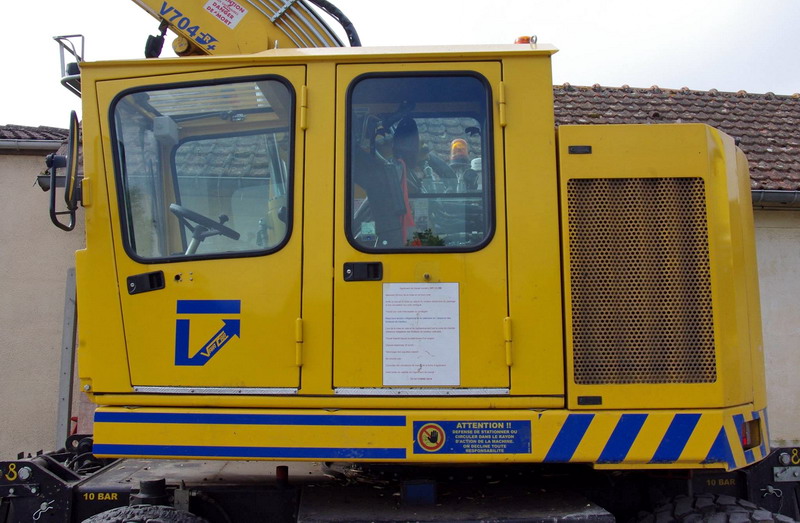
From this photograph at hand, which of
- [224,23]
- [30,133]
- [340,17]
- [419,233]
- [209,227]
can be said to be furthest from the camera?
[30,133]

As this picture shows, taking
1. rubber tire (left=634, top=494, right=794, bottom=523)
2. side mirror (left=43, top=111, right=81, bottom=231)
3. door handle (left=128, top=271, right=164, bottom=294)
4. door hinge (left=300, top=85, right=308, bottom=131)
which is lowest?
rubber tire (left=634, top=494, right=794, bottom=523)

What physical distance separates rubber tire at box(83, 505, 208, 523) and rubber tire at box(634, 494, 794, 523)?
2.16 meters

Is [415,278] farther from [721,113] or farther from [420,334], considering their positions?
[721,113]

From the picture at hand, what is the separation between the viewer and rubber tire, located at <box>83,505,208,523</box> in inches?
120

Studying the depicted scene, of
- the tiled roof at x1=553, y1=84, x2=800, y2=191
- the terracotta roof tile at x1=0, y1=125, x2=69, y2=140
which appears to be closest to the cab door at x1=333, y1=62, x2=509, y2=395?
the tiled roof at x1=553, y1=84, x2=800, y2=191

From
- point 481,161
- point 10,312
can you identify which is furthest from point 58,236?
point 481,161

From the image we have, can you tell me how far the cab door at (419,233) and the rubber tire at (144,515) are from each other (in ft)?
3.22

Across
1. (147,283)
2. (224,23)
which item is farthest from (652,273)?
(224,23)

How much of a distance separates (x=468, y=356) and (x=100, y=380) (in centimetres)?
Result: 162

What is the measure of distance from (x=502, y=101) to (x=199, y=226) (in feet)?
4.83

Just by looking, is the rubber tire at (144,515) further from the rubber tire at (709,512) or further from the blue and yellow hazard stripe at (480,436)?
the rubber tire at (709,512)

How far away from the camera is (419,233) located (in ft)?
9.89

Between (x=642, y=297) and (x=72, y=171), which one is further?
(x=72, y=171)

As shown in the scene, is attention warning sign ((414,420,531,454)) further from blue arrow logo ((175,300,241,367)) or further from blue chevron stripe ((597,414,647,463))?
blue arrow logo ((175,300,241,367))
